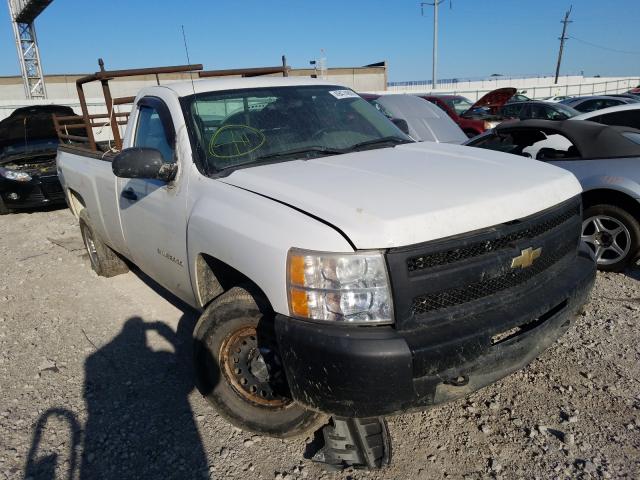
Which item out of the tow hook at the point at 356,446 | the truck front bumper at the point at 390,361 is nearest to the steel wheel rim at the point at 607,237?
the truck front bumper at the point at 390,361

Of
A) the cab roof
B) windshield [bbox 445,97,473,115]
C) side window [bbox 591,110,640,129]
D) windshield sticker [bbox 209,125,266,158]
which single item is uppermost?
the cab roof

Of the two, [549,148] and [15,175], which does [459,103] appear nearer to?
[549,148]

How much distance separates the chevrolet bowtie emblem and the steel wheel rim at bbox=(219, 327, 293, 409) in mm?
1232

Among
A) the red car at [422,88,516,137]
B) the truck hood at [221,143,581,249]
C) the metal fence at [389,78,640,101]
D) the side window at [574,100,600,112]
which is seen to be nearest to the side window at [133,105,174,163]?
the truck hood at [221,143,581,249]

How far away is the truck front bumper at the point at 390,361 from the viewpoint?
1.92m

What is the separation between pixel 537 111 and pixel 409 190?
14902mm

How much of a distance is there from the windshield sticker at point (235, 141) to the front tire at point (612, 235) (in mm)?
3204

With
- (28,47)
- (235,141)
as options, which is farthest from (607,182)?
(28,47)

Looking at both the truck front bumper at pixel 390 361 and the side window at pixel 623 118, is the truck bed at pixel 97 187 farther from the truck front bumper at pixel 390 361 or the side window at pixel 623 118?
the side window at pixel 623 118

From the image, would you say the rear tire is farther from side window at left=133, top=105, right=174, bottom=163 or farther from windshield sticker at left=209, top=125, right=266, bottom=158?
windshield sticker at left=209, top=125, right=266, bottom=158

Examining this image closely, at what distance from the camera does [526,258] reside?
2277 mm

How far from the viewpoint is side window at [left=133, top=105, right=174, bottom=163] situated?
319cm

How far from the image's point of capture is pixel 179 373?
3.33 metres

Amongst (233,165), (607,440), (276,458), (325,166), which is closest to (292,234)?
(325,166)
